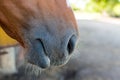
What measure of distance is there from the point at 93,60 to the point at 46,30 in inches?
75.9

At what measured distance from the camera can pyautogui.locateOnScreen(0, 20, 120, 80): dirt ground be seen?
2.72 metres

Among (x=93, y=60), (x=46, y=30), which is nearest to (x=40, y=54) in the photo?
(x=46, y=30)

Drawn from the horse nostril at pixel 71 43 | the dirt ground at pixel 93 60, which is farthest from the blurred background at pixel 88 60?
the horse nostril at pixel 71 43

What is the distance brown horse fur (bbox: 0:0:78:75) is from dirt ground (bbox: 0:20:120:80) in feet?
3.75

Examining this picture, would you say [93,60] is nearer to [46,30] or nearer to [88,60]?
[88,60]

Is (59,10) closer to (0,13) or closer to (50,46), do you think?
(50,46)

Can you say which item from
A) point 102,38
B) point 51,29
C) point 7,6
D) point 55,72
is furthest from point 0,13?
point 102,38

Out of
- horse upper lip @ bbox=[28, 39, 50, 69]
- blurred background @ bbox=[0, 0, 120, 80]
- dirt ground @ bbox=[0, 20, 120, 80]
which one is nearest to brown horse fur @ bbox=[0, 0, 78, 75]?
horse upper lip @ bbox=[28, 39, 50, 69]

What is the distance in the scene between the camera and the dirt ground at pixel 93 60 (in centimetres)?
272

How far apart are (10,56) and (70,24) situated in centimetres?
163

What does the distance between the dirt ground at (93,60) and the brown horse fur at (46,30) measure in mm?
1144

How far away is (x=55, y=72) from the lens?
270 cm

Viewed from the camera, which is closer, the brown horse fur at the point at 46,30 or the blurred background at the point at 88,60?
the brown horse fur at the point at 46,30

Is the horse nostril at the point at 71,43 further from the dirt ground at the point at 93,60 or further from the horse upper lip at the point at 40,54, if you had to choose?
the dirt ground at the point at 93,60
